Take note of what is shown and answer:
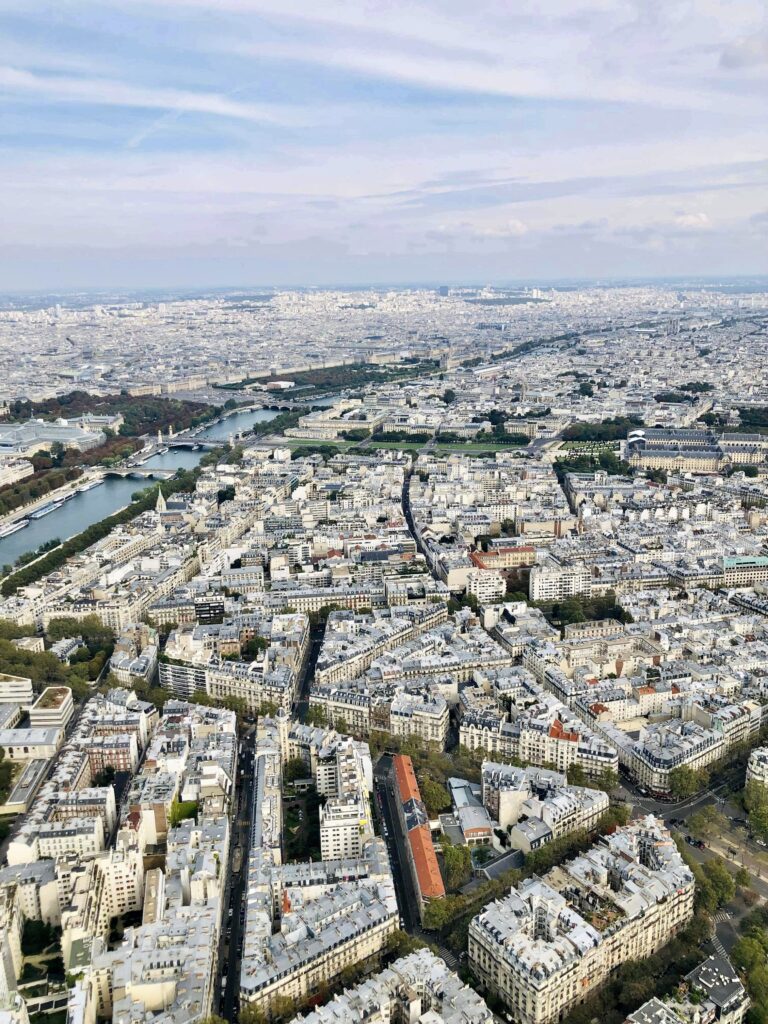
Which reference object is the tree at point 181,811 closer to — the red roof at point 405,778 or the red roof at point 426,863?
the red roof at point 405,778

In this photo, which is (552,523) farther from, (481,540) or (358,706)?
(358,706)

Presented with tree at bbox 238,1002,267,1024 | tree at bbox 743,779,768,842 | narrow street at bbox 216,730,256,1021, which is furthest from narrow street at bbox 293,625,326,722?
tree at bbox 743,779,768,842

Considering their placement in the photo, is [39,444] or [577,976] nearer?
[577,976]

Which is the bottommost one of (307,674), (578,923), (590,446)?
(307,674)

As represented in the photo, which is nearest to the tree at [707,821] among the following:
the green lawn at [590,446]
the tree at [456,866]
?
the tree at [456,866]

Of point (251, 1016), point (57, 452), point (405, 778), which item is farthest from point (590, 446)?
point (251, 1016)

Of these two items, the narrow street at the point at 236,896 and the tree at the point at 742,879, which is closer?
the narrow street at the point at 236,896

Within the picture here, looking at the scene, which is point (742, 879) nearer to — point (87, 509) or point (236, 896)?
point (236, 896)

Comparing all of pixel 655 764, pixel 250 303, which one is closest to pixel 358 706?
pixel 655 764
